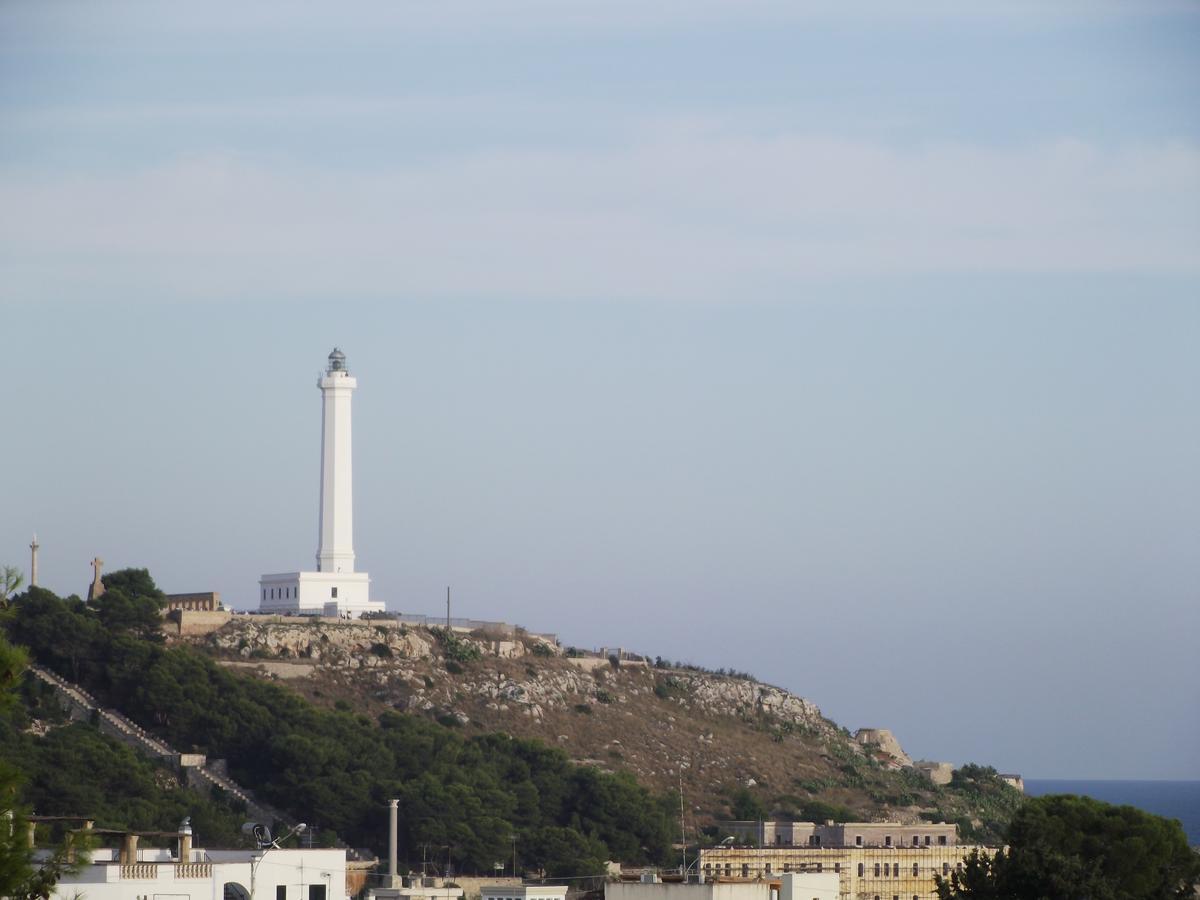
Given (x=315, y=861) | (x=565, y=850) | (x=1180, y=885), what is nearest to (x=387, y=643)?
(x=565, y=850)

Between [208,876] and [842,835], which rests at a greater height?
[842,835]

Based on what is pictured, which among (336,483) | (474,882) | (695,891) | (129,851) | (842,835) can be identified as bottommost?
(695,891)

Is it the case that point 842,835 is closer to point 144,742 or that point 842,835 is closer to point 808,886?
point 808,886

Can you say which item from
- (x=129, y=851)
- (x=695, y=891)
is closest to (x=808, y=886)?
(x=695, y=891)

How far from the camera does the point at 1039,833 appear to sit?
60000mm

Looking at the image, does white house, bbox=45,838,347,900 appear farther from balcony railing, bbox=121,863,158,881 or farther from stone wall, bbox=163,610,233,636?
stone wall, bbox=163,610,233,636

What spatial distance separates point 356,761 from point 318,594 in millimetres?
17187

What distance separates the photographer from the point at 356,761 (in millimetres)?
95375

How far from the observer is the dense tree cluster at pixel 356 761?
301ft

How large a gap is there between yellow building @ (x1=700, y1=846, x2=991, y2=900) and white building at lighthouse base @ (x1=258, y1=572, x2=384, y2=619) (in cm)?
3030

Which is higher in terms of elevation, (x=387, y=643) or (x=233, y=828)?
(x=387, y=643)

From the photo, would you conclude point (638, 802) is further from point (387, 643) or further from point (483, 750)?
point (387, 643)

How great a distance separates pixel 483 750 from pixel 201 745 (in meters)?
13.0

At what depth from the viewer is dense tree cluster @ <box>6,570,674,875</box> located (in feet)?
301
